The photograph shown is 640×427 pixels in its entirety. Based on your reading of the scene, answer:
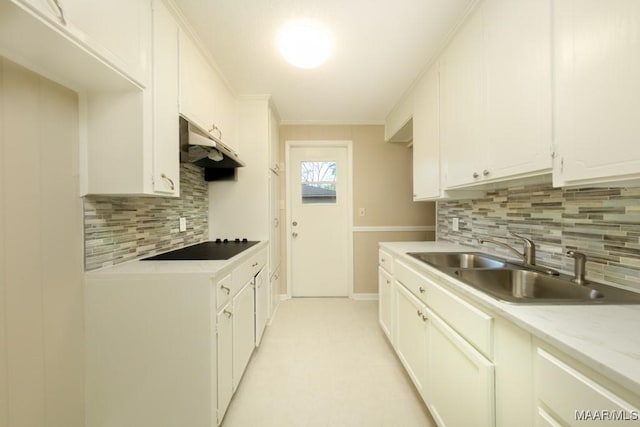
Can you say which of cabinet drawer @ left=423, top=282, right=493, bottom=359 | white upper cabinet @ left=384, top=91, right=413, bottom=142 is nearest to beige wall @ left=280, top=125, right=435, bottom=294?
white upper cabinet @ left=384, top=91, right=413, bottom=142

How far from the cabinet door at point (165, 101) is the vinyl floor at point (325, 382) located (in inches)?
54.6

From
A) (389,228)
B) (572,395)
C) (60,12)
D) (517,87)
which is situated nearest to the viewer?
(572,395)

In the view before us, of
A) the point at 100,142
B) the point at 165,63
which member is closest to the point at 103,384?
the point at 100,142

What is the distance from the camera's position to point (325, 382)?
1702mm

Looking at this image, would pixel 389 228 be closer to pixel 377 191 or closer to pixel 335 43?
pixel 377 191

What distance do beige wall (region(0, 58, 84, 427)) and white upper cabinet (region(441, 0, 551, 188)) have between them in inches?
80.2

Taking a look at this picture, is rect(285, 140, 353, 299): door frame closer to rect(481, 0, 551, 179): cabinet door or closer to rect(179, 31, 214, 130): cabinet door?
rect(179, 31, 214, 130): cabinet door

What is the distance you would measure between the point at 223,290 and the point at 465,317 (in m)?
1.17

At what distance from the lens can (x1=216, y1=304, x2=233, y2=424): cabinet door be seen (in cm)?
127

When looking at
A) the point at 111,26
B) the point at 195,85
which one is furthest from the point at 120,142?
the point at 195,85

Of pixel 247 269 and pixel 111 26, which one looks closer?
pixel 111 26

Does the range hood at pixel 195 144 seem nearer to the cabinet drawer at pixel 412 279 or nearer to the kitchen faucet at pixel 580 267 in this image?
the cabinet drawer at pixel 412 279

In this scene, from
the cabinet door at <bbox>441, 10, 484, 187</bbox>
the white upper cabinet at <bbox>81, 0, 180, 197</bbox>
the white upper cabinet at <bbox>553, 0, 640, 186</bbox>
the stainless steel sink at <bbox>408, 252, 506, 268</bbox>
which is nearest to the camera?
the white upper cabinet at <bbox>553, 0, 640, 186</bbox>

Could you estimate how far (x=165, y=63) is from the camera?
1318 millimetres
